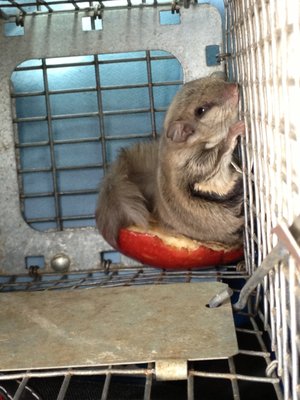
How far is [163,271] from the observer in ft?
4.73

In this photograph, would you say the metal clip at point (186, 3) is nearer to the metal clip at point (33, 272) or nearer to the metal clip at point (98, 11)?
the metal clip at point (98, 11)

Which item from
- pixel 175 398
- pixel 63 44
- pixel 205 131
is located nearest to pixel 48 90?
pixel 63 44

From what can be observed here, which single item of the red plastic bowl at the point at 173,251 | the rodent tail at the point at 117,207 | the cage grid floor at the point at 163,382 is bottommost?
the cage grid floor at the point at 163,382

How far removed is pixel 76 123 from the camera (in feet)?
5.55

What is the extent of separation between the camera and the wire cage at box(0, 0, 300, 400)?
1.21m

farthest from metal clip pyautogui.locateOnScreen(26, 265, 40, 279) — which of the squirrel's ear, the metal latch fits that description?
the metal latch

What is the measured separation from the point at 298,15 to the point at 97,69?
1.07 m

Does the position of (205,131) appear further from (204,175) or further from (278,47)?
(278,47)

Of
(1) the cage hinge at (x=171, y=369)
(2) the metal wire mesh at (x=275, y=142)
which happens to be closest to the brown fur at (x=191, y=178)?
(2) the metal wire mesh at (x=275, y=142)

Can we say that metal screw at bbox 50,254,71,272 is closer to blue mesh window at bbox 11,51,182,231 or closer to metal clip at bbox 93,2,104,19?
blue mesh window at bbox 11,51,182,231

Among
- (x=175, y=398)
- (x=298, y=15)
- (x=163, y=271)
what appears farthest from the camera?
(x=163, y=271)

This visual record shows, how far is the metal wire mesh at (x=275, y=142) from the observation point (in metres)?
0.65

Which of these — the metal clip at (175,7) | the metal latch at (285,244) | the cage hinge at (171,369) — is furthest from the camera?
the metal clip at (175,7)

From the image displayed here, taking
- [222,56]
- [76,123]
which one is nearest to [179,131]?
[222,56]
